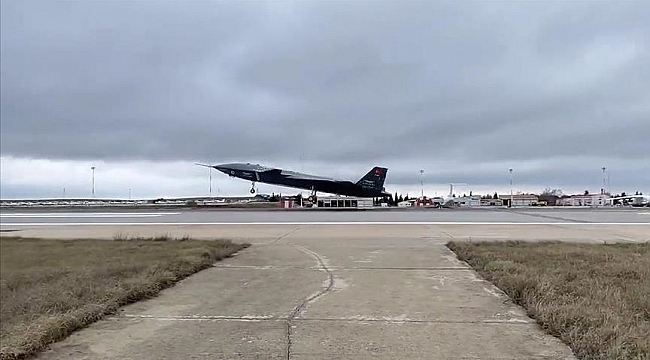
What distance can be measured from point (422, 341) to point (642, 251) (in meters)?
11.4

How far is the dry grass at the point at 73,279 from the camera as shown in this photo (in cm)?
580

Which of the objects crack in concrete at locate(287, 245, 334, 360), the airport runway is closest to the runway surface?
crack in concrete at locate(287, 245, 334, 360)

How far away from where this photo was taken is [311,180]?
6412 centimetres

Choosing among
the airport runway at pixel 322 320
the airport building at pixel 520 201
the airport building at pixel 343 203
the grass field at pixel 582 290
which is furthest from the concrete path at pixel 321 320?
the airport building at pixel 520 201

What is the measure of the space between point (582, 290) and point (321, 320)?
4.07 meters

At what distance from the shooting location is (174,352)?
5113 millimetres

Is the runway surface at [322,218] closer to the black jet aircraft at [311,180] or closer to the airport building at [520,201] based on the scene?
the black jet aircraft at [311,180]

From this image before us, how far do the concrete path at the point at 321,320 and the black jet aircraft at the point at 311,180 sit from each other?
51.5 metres

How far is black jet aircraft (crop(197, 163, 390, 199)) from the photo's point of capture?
6256cm

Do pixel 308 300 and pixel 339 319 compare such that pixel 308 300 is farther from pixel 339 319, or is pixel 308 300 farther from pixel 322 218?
pixel 322 218

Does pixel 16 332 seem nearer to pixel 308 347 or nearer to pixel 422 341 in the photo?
pixel 308 347

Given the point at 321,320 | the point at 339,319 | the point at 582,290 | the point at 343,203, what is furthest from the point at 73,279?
the point at 343,203

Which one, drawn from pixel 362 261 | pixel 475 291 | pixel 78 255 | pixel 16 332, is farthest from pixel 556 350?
pixel 78 255

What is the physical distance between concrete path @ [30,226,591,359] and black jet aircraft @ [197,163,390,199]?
5146 cm
